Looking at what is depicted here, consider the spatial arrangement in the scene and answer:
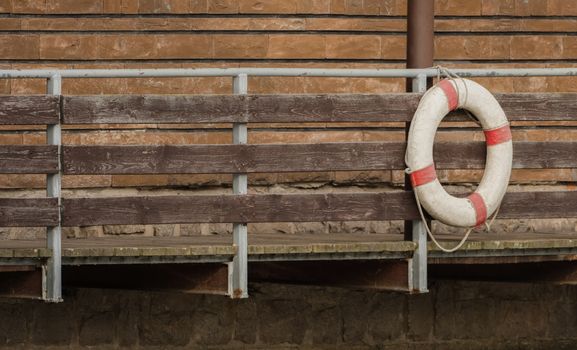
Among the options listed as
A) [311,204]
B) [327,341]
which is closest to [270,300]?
[327,341]

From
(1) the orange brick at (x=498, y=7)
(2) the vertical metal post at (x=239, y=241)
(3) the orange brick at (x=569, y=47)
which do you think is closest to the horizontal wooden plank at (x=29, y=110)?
(2) the vertical metal post at (x=239, y=241)

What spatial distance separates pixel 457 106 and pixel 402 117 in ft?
1.07

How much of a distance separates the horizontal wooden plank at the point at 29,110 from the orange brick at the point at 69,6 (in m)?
2.48

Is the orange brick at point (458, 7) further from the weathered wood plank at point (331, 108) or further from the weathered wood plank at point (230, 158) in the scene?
the weathered wood plank at point (230, 158)

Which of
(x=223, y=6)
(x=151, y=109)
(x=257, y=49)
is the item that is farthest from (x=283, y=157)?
(x=223, y=6)

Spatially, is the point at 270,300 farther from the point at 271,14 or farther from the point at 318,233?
the point at 271,14

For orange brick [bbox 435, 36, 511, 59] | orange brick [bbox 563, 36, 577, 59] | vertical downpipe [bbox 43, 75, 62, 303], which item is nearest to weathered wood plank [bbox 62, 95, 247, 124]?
vertical downpipe [bbox 43, 75, 62, 303]

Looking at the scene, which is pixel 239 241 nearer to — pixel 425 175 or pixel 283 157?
pixel 283 157

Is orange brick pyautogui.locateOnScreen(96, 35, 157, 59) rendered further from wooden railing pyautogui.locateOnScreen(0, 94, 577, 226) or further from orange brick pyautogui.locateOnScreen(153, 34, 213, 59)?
wooden railing pyautogui.locateOnScreen(0, 94, 577, 226)

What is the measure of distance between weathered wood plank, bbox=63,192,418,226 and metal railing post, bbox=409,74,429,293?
0.09 meters

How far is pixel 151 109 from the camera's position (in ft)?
26.7

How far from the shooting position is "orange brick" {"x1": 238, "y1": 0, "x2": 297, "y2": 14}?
10.5 meters

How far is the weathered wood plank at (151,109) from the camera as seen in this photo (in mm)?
8055

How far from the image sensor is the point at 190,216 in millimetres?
8195
